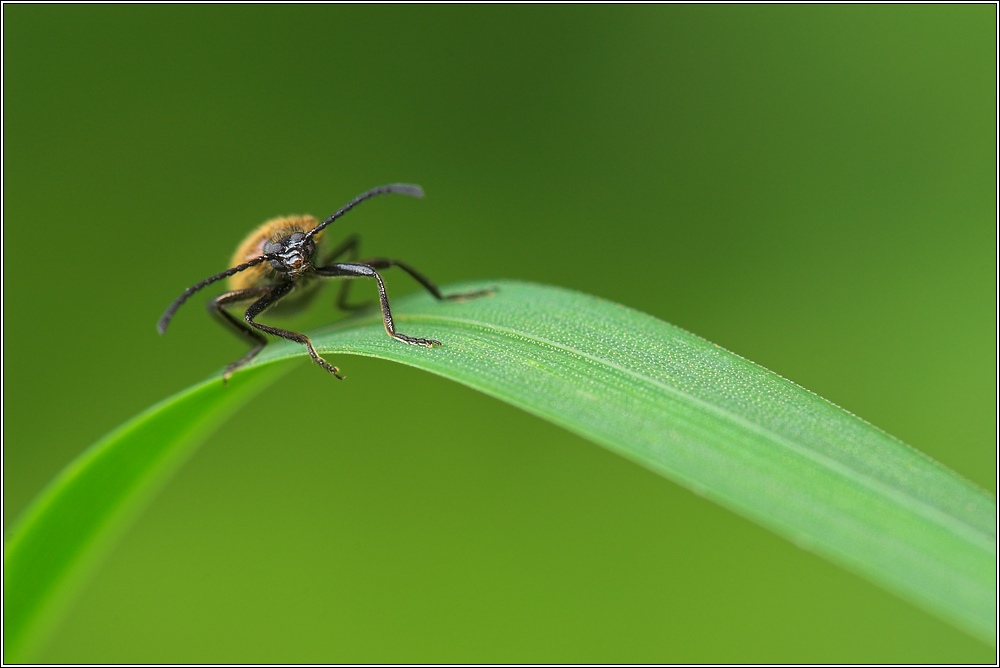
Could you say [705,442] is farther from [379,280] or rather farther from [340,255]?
[340,255]

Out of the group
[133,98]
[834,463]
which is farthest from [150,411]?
[133,98]

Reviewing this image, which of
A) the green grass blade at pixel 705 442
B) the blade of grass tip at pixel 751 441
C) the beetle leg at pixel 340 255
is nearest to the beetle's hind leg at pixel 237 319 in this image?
the beetle leg at pixel 340 255

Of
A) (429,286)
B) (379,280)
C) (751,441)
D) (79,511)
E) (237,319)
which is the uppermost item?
(429,286)

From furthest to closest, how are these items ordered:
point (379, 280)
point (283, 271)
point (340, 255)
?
point (340, 255) → point (283, 271) → point (379, 280)

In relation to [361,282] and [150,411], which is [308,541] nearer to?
[361,282]

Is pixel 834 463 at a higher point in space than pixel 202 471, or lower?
higher

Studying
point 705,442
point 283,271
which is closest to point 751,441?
point 705,442

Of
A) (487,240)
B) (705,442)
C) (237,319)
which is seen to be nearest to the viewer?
(705,442)

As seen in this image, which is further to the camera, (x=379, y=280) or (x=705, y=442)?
(x=379, y=280)
